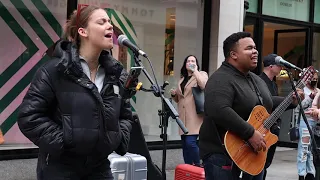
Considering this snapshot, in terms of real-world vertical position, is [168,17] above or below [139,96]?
above

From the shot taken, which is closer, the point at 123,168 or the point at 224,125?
the point at 224,125

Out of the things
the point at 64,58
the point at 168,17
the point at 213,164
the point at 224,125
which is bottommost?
the point at 213,164

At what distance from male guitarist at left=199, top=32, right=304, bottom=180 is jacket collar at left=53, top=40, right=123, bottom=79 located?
1208 mm

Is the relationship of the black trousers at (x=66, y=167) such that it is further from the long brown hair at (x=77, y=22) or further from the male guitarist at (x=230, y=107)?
the male guitarist at (x=230, y=107)

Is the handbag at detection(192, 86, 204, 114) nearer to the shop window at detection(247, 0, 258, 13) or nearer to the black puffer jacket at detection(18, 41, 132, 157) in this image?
the black puffer jacket at detection(18, 41, 132, 157)

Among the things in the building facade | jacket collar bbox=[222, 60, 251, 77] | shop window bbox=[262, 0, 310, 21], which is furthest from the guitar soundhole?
shop window bbox=[262, 0, 310, 21]

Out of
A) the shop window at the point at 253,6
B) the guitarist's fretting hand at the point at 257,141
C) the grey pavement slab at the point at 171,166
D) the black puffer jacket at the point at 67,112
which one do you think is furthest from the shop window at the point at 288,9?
the black puffer jacket at the point at 67,112

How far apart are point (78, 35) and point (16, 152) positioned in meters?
5.25

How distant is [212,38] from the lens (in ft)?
34.6

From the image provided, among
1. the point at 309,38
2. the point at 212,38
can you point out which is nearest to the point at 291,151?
the point at 309,38

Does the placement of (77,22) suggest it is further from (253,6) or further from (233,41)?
(253,6)

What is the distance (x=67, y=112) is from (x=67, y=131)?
12 cm

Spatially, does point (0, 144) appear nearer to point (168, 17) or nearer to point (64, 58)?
point (168, 17)

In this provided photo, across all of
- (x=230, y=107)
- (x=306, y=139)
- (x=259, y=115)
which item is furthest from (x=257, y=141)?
(x=306, y=139)
